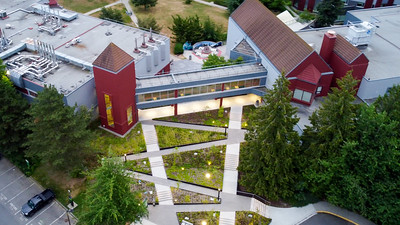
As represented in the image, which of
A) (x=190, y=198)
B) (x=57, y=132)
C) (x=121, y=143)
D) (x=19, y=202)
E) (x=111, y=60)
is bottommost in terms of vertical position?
(x=19, y=202)

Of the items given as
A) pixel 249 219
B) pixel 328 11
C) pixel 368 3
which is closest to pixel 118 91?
pixel 249 219

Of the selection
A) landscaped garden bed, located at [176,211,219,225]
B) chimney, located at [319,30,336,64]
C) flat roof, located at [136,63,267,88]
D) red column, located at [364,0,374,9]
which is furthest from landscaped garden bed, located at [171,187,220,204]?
red column, located at [364,0,374,9]

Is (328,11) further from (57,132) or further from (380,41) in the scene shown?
(57,132)

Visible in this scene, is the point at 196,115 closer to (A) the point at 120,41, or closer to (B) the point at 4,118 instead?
(A) the point at 120,41

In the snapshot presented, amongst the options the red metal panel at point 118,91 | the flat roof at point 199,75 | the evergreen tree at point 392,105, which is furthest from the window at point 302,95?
the red metal panel at point 118,91

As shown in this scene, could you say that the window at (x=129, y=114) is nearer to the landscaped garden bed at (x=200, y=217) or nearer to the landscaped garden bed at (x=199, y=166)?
the landscaped garden bed at (x=199, y=166)

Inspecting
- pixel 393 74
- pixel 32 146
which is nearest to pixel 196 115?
pixel 32 146
